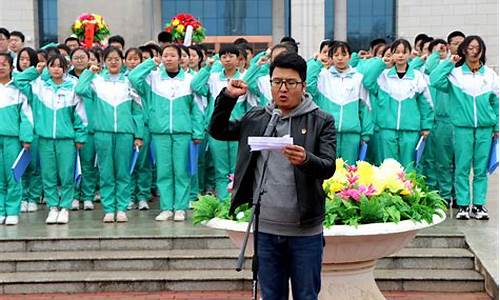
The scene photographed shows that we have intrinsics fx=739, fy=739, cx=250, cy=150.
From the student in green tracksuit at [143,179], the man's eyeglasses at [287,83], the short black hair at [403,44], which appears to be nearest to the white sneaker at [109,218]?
the student in green tracksuit at [143,179]

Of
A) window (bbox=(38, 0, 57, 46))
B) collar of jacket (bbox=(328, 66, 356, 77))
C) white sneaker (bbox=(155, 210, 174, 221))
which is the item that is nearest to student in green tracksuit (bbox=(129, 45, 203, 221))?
white sneaker (bbox=(155, 210, 174, 221))

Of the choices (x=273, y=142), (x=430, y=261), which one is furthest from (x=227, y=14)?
(x=273, y=142)

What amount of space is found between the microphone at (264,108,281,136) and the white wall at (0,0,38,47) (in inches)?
661

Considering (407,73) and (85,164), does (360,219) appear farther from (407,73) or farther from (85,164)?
(85,164)

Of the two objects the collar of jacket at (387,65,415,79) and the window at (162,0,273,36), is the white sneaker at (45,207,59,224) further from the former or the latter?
the window at (162,0,273,36)

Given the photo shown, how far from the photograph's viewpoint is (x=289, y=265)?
147 inches

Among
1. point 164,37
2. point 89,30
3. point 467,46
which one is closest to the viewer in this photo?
point 467,46

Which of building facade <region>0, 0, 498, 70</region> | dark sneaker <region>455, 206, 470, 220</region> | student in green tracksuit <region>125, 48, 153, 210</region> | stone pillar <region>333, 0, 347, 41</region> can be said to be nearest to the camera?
dark sneaker <region>455, 206, 470, 220</region>

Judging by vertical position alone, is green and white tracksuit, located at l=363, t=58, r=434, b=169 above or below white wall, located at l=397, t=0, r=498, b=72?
below

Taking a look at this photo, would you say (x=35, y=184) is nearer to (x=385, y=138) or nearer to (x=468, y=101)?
(x=385, y=138)

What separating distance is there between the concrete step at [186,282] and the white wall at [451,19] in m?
12.0

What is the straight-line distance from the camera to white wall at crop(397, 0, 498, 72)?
17.3 metres

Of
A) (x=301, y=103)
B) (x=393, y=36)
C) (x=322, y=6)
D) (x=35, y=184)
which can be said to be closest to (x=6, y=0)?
(x=322, y=6)

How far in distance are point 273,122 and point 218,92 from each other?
4065 millimetres
